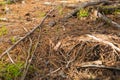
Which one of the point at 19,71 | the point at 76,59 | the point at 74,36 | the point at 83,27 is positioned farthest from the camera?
the point at 83,27

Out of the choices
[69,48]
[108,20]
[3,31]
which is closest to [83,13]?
[108,20]

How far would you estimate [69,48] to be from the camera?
4117 millimetres

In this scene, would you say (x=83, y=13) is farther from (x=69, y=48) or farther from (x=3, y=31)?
(x=3, y=31)

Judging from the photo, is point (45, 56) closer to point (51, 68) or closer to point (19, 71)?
point (51, 68)

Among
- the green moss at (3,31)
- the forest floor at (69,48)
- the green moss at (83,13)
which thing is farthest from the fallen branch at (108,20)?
the green moss at (3,31)

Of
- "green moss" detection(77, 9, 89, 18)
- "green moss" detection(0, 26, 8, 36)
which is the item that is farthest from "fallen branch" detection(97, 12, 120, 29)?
"green moss" detection(0, 26, 8, 36)

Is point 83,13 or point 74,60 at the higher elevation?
point 83,13

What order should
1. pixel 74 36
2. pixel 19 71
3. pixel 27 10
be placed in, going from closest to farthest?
pixel 19 71 < pixel 74 36 < pixel 27 10

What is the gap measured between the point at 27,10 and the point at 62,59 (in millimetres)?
2633

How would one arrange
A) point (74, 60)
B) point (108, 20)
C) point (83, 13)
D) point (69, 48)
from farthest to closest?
point (83, 13)
point (108, 20)
point (69, 48)
point (74, 60)

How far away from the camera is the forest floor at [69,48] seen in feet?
12.4

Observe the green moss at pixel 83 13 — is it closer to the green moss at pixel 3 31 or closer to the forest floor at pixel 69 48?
the forest floor at pixel 69 48

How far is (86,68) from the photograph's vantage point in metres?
Answer: 3.81

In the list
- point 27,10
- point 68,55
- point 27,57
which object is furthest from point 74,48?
point 27,10
